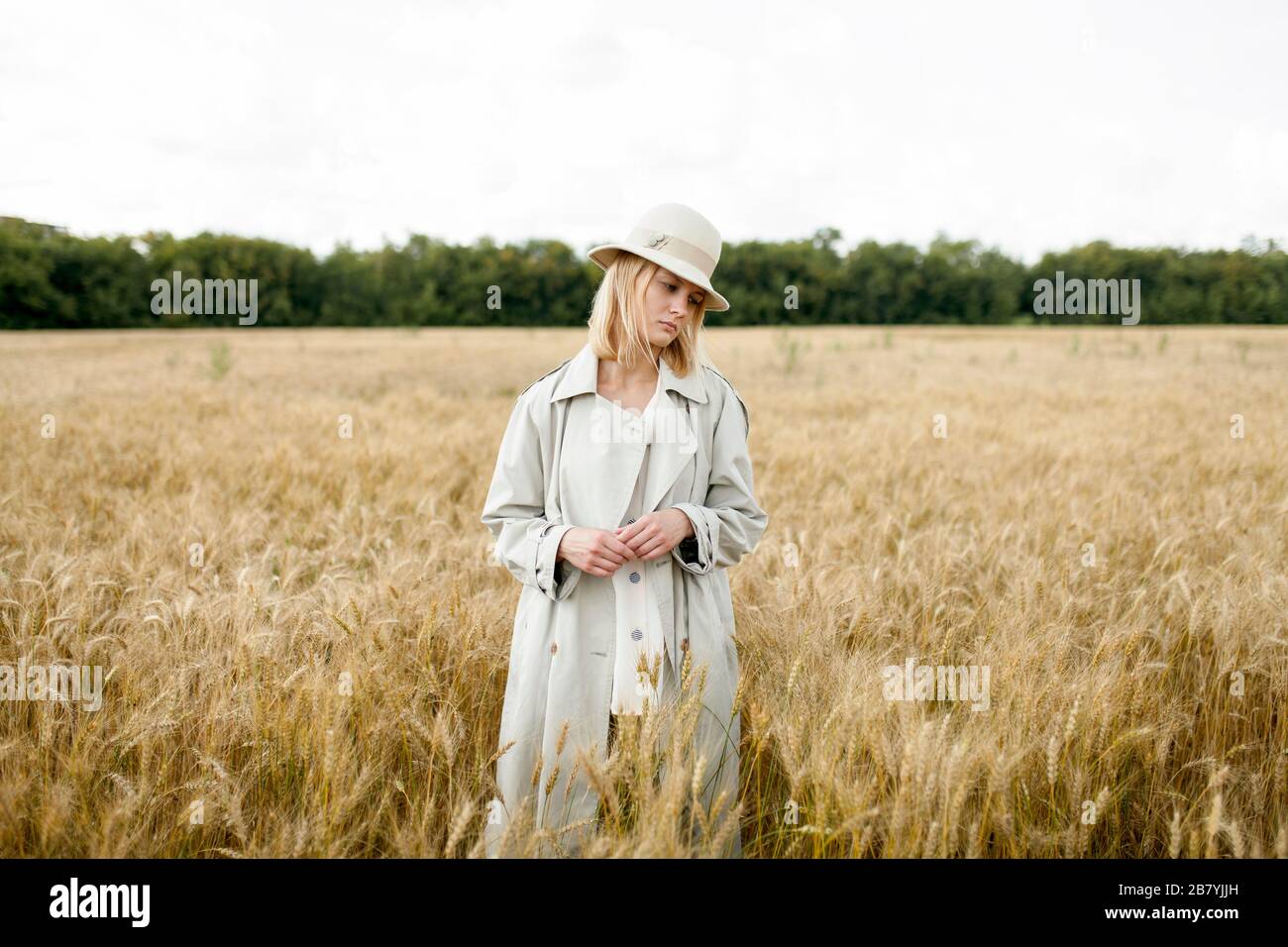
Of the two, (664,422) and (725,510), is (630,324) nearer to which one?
(664,422)

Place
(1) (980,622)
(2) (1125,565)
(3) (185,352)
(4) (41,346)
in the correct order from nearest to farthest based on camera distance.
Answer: (1) (980,622), (2) (1125,565), (3) (185,352), (4) (41,346)

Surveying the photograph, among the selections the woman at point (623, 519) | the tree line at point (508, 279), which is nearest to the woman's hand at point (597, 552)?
the woman at point (623, 519)

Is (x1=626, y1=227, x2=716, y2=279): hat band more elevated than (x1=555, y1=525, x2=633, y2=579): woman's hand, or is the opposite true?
(x1=626, y1=227, x2=716, y2=279): hat band

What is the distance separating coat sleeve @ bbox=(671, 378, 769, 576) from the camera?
1786 millimetres

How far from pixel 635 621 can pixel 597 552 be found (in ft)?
0.82

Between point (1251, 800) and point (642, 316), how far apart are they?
6.52ft

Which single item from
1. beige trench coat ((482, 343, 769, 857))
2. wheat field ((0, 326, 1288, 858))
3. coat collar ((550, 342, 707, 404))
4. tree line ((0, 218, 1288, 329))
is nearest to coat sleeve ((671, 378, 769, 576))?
beige trench coat ((482, 343, 769, 857))

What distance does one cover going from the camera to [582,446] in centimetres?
185

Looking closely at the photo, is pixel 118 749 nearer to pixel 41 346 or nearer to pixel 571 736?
pixel 571 736

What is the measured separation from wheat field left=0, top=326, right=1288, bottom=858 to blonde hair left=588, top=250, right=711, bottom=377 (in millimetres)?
853

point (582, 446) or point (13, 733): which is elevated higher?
point (582, 446)

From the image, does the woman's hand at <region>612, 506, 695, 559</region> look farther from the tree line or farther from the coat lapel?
the tree line

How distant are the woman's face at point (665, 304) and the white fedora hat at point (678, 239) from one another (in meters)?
0.04
